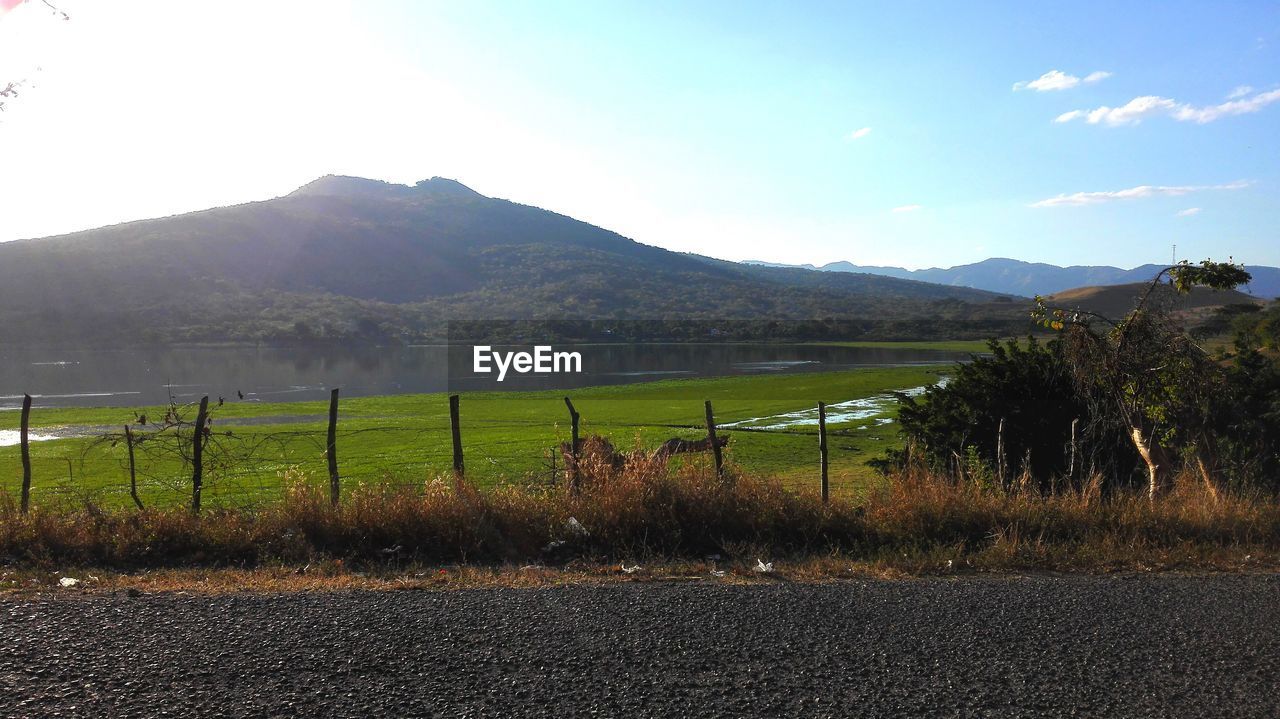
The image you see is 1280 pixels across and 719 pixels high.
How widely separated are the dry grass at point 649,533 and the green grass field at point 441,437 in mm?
1150

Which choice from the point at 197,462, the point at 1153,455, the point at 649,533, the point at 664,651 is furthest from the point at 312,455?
the point at 664,651

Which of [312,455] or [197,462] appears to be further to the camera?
[312,455]

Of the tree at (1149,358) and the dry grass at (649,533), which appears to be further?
the tree at (1149,358)

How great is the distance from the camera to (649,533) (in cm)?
876

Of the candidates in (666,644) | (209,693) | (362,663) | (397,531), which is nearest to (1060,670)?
(666,644)

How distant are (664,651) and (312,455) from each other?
26.6 m

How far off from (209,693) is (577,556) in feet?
13.1

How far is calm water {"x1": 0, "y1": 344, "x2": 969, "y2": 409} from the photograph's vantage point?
64.3m

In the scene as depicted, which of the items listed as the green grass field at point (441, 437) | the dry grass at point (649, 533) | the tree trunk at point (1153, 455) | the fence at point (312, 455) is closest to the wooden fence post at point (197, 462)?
the fence at point (312, 455)

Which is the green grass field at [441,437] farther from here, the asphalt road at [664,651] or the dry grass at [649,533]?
the asphalt road at [664,651]

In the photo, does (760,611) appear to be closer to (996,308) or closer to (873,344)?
(873,344)

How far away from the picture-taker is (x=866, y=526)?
887 cm

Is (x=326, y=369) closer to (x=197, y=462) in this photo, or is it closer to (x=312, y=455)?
(x=312, y=455)

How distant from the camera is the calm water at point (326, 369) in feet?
211
